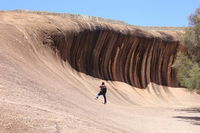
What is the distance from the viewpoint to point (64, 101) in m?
14.0

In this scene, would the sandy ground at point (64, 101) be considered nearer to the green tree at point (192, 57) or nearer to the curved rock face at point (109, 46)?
the curved rock face at point (109, 46)

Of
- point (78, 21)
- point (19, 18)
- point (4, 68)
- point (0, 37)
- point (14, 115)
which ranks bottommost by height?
point (14, 115)

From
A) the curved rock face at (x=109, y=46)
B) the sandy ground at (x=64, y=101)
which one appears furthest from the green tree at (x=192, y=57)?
the curved rock face at (x=109, y=46)

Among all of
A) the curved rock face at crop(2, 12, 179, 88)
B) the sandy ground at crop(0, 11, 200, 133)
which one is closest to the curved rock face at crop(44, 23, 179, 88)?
the curved rock face at crop(2, 12, 179, 88)

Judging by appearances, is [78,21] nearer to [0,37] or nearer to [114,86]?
[114,86]

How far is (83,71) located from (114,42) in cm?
723

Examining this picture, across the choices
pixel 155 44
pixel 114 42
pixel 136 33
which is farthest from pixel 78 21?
pixel 155 44

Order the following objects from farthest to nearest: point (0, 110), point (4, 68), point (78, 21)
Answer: point (78, 21) < point (4, 68) < point (0, 110)

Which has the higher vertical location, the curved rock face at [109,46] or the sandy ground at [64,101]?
the curved rock face at [109,46]

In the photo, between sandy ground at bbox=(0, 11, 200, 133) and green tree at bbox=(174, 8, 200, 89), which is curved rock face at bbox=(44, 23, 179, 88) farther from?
green tree at bbox=(174, 8, 200, 89)

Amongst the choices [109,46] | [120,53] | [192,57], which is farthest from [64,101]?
[120,53]

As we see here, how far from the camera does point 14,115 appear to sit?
7098 millimetres

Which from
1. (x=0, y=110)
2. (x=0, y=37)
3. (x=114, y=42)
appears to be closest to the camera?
(x=0, y=110)

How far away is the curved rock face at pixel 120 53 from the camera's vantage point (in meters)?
33.7
